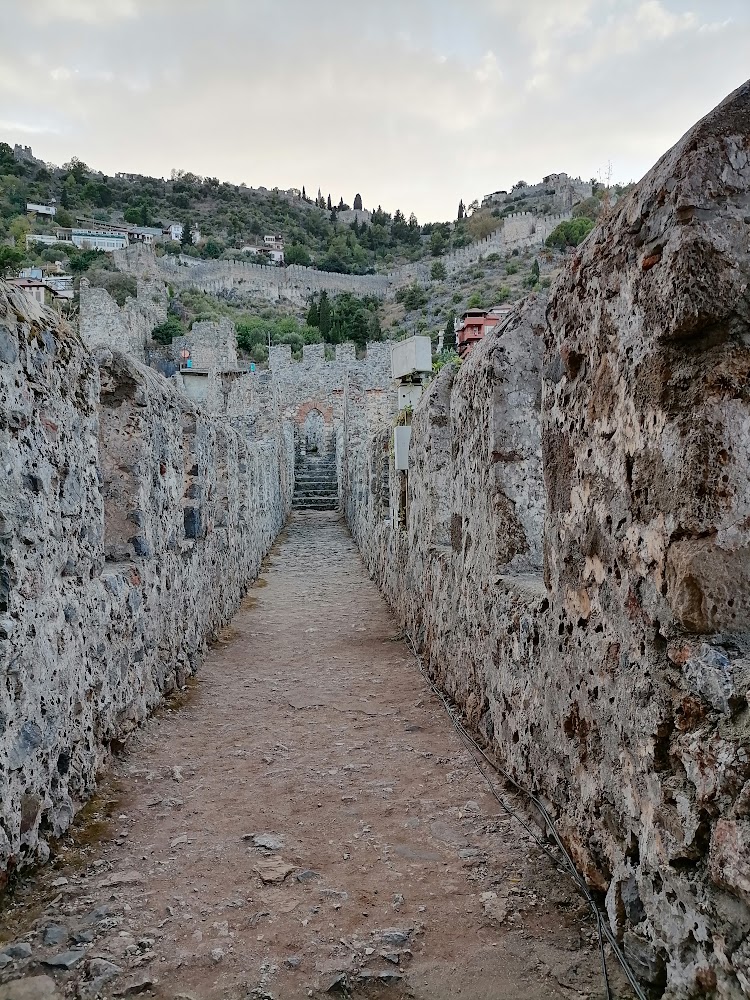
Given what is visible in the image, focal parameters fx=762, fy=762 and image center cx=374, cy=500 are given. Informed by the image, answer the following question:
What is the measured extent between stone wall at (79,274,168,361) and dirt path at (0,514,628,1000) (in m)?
35.9

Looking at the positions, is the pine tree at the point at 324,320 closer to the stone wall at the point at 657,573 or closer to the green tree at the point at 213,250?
the green tree at the point at 213,250

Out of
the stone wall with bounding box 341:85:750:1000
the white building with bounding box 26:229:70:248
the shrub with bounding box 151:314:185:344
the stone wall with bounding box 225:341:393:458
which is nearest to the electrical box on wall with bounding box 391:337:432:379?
the stone wall with bounding box 341:85:750:1000

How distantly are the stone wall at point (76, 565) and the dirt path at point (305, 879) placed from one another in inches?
10.9

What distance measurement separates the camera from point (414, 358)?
8.07 metres

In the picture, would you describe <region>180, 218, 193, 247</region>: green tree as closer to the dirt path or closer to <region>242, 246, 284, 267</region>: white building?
<region>242, 246, 284, 267</region>: white building

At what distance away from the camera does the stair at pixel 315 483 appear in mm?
24156

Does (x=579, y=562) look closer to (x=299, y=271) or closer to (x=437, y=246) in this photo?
(x=299, y=271)

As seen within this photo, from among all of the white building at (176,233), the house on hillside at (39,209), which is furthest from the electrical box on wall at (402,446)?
the white building at (176,233)

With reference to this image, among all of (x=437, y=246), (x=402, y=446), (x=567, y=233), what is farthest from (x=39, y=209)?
(x=402, y=446)

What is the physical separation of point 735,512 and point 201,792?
2.69 meters

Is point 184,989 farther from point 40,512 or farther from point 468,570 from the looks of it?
point 468,570

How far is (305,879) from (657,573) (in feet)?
5.42

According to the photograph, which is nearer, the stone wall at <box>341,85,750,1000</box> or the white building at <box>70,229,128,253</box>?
the stone wall at <box>341,85,750,1000</box>

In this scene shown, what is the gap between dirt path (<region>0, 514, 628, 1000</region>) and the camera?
2117 mm
